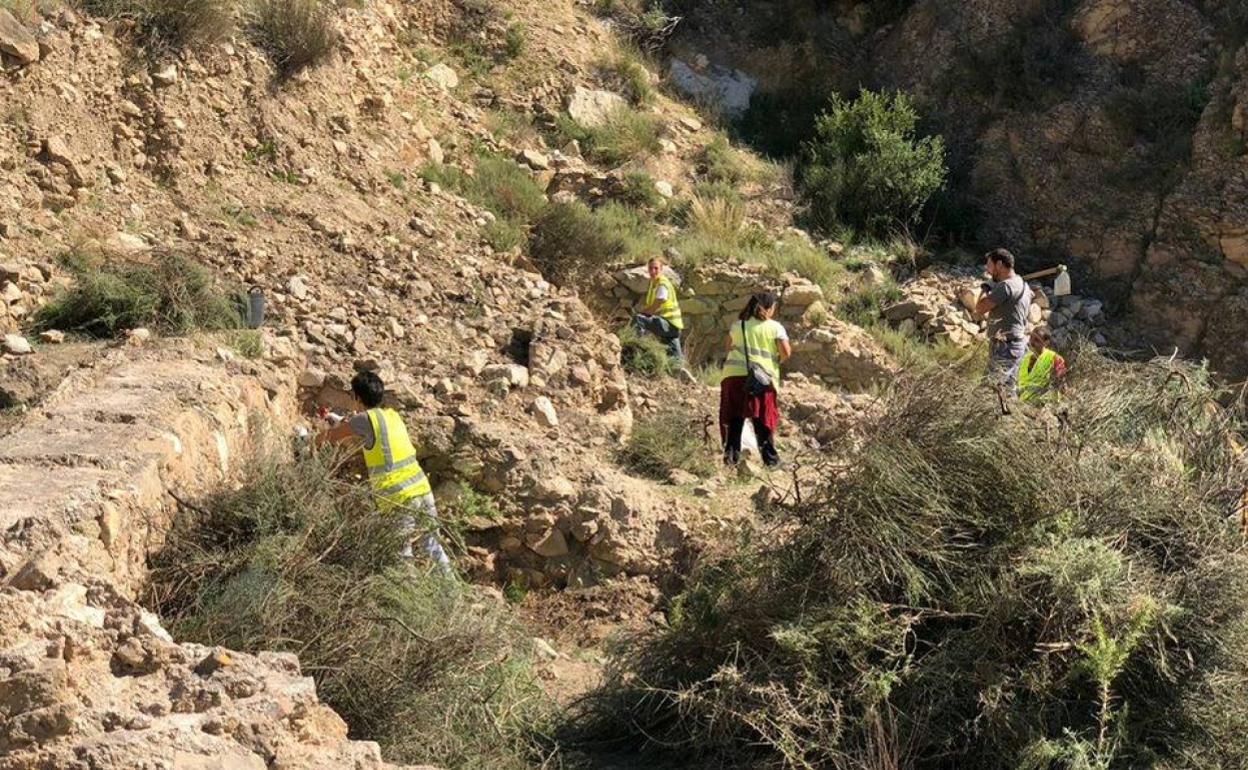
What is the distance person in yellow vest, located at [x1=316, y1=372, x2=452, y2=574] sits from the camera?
7.23 m

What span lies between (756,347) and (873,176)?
5252mm

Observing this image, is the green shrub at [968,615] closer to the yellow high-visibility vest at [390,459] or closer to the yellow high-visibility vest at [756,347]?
the yellow high-visibility vest at [390,459]

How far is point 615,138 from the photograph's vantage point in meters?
14.4

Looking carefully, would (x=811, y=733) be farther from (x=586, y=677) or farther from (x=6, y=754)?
(x=6, y=754)

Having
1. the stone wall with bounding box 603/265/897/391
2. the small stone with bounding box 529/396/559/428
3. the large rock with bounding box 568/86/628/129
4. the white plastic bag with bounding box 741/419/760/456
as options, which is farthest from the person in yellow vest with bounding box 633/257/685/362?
the large rock with bounding box 568/86/628/129

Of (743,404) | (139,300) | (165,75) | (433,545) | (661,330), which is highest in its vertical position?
(165,75)

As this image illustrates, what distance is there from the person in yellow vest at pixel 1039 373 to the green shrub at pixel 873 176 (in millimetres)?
4548

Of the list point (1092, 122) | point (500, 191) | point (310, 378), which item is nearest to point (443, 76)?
point (500, 191)

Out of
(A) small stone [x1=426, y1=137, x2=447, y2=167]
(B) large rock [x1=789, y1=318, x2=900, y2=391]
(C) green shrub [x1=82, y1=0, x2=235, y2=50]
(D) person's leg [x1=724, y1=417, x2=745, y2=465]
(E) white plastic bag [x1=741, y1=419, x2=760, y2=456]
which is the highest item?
(C) green shrub [x1=82, y1=0, x2=235, y2=50]

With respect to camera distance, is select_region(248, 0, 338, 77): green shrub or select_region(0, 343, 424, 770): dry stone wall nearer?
select_region(0, 343, 424, 770): dry stone wall

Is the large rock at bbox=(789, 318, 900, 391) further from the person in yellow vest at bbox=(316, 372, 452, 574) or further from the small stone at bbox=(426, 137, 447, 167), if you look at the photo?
the person in yellow vest at bbox=(316, 372, 452, 574)

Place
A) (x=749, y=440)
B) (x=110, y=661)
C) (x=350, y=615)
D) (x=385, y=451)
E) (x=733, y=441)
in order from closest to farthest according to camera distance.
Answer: (x=110, y=661) → (x=350, y=615) → (x=385, y=451) → (x=733, y=441) → (x=749, y=440)

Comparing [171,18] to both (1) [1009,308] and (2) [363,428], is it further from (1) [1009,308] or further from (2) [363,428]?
(1) [1009,308]

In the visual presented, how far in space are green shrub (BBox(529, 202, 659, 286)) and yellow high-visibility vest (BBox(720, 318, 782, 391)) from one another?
2.89 m
